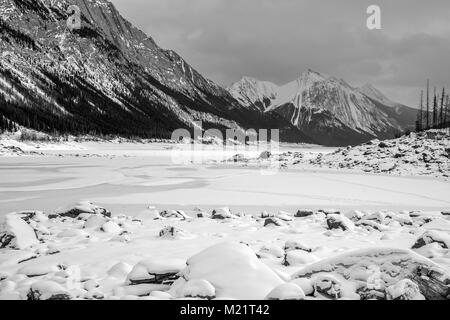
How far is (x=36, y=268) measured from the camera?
21.1 ft

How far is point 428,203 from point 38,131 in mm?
130579

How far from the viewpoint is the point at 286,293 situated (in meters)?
4.73

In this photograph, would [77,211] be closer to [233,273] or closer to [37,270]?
[37,270]

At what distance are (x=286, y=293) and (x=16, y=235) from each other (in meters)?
6.96

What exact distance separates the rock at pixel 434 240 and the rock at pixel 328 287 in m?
3.72

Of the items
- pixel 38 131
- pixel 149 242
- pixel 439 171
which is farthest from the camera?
pixel 38 131

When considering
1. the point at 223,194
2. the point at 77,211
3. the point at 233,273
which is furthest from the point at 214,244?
the point at 223,194

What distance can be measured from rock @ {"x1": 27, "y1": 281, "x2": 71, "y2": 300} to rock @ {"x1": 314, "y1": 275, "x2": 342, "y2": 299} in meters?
3.54

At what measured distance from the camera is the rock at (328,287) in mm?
4965

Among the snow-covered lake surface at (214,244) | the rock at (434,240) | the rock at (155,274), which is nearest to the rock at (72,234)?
the snow-covered lake surface at (214,244)

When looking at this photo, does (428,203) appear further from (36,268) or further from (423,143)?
(423,143)

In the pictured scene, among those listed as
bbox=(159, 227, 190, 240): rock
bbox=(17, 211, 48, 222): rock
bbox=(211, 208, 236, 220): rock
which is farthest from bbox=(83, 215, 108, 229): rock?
bbox=(211, 208, 236, 220): rock

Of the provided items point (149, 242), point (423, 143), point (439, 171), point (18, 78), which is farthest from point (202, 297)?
point (18, 78)

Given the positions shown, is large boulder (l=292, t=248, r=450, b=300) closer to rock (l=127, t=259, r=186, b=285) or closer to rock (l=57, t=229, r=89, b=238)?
rock (l=127, t=259, r=186, b=285)
